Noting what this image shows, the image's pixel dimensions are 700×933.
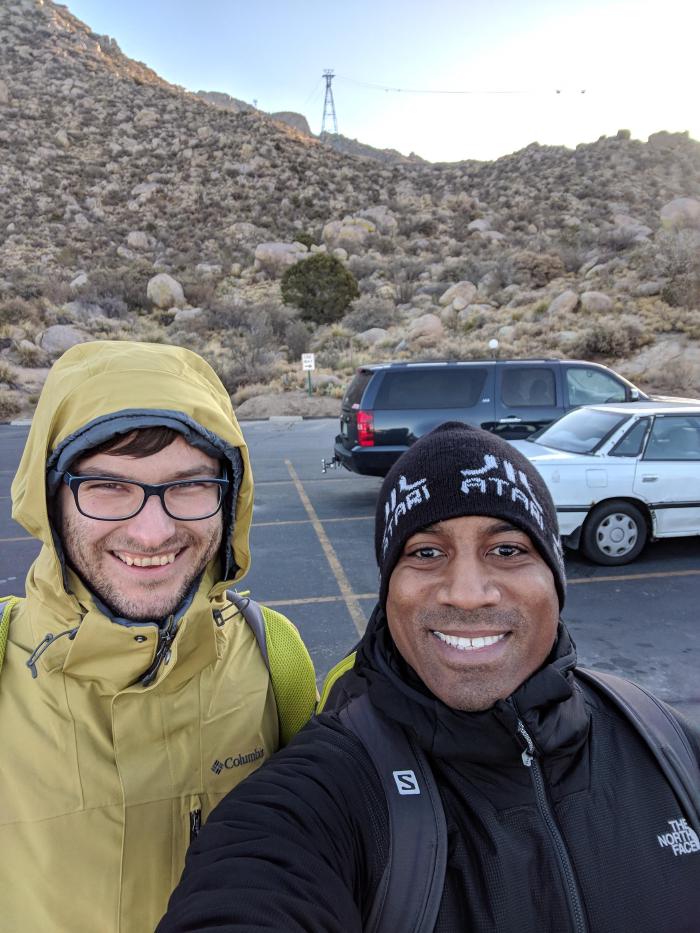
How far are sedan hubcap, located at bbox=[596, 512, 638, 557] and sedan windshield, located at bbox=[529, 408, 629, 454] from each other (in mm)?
702

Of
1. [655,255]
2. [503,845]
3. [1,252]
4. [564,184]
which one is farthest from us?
[564,184]

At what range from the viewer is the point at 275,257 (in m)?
35.2

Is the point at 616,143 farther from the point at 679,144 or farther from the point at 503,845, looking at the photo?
the point at 503,845

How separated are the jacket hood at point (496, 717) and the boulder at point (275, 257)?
116 ft

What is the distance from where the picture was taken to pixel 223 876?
1.10 metres

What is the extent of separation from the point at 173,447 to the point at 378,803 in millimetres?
893

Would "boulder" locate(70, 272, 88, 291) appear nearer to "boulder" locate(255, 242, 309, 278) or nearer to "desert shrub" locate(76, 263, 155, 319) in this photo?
"desert shrub" locate(76, 263, 155, 319)

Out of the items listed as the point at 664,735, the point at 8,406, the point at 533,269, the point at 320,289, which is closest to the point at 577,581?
the point at 664,735

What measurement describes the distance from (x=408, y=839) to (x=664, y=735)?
664 millimetres

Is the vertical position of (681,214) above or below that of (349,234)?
below

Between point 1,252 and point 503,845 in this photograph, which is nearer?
point 503,845

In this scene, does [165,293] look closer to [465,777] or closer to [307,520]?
[307,520]

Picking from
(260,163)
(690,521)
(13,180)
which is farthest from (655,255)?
(13,180)

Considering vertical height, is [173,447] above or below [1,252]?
below
